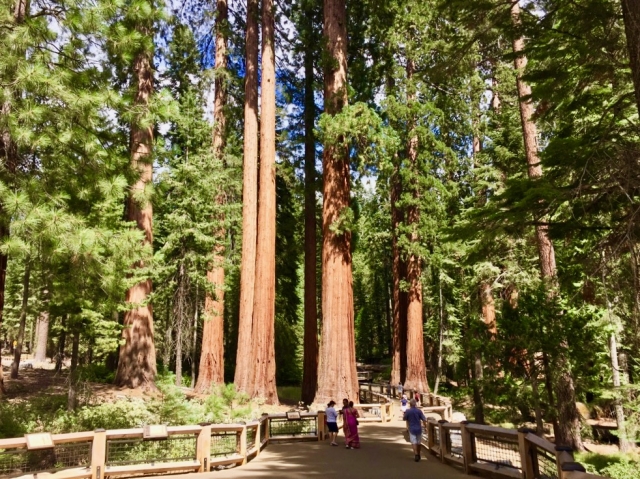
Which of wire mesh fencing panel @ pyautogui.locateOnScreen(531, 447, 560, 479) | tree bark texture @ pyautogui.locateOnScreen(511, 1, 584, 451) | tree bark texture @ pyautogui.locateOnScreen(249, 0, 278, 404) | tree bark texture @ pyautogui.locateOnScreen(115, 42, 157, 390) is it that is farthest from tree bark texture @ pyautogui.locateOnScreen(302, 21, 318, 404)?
wire mesh fencing panel @ pyautogui.locateOnScreen(531, 447, 560, 479)

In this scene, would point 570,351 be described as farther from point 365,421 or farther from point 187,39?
point 187,39

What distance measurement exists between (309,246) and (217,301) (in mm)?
5164

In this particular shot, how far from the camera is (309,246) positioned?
2266cm

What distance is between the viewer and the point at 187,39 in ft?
75.8

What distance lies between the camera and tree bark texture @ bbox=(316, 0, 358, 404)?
15.4 m

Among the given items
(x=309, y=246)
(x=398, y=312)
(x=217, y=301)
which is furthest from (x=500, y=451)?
(x=398, y=312)

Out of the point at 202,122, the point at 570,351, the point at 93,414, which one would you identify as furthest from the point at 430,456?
the point at 202,122

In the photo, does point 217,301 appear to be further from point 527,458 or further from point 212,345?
point 527,458

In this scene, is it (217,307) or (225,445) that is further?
(217,307)

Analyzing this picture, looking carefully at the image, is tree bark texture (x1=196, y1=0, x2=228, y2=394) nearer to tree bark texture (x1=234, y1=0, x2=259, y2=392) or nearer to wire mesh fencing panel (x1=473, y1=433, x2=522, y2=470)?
tree bark texture (x1=234, y1=0, x2=259, y2=392)

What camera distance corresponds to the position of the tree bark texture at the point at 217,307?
19.5 metres

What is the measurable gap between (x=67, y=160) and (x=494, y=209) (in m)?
7.53

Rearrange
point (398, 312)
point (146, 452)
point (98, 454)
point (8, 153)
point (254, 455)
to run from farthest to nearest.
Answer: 1. point (398, 312)
2. point (254, 455)
3. point (146, 452)
4. point (8, 153)
5. point (98, 454)

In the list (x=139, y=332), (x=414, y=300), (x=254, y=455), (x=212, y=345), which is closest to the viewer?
(x=254, y=455)
